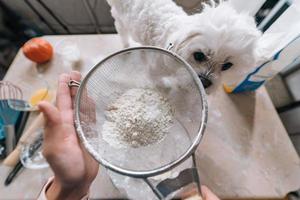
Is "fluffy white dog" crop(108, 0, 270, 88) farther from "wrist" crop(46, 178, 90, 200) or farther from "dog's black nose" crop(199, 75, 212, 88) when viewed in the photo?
"wrist" crop(46, 178, 90, 200)

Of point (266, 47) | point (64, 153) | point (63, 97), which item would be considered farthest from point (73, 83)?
point (266, 47)

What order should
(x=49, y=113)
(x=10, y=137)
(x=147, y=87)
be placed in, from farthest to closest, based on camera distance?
(x=10, y=137), (x=147, y=87), (x=49, y=113)

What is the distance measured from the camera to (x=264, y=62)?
0.64 meters

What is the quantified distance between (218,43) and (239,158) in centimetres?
35

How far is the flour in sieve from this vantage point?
0.52m

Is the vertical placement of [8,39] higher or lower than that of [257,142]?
higher

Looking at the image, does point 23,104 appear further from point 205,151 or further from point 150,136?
point 205,151

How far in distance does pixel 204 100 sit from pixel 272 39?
349 mm

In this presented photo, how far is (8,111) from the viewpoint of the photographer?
0.78 m

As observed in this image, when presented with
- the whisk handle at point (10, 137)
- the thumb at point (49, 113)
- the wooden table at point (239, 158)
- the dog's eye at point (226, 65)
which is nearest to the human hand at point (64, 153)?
the thumb at point (49, 113)

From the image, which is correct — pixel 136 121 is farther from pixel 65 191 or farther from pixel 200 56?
pixel 200 56

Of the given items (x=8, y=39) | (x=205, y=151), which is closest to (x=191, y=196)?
(x=205, y=151)

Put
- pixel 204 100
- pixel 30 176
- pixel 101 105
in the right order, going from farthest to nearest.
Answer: pixel 30 176 < pixel 101 105 < pixel 204 100

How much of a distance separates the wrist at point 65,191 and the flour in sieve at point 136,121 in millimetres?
117
